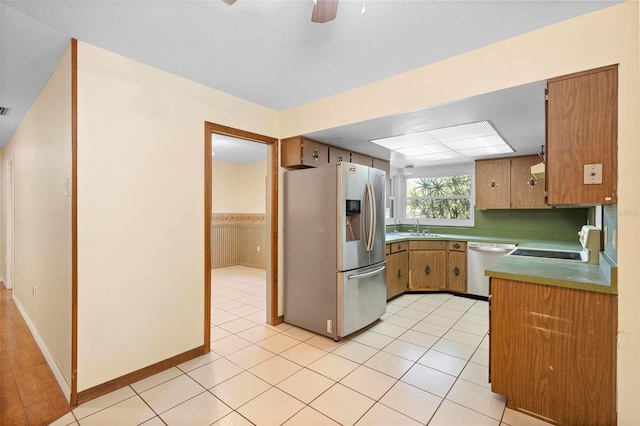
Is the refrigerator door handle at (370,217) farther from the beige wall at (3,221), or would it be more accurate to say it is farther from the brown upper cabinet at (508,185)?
the beige wall at (3,221)

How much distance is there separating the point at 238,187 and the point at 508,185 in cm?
540

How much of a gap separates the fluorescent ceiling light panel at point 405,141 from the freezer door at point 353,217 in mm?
546

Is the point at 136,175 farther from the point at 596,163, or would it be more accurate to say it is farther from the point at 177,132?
the point at 596,163

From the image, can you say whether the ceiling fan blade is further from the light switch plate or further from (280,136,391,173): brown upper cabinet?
(280,136,391,173): brown upper cabinet

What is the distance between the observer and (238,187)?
702 centimetres

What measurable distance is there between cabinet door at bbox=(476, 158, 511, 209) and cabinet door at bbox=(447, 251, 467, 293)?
2.82 ft

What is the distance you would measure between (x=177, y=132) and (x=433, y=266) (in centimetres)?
387

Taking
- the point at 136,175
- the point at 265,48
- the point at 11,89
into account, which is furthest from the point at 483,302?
the point at 11,89

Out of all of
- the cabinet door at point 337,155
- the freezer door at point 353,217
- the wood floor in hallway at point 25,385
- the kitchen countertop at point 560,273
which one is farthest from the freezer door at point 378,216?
the wood floor in hallway at point 25,385

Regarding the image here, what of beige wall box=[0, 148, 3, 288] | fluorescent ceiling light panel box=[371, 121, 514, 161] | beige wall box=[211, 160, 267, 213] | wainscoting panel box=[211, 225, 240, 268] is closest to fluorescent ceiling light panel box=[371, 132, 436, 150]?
fluorescent ceiling light panel box=[371, 121, 514, 161]

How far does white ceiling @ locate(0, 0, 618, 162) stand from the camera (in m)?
1.65

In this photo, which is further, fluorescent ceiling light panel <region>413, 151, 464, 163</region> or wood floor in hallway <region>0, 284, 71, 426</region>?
fluorescent ceiling light panel <region>413, 151, 464, 163</region>

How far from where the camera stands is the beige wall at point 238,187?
6582mm

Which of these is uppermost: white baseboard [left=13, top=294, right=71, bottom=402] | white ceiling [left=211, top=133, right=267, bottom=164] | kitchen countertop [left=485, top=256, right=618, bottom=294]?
white ceiling [left=211, top=133, right=267, bottom=164]
